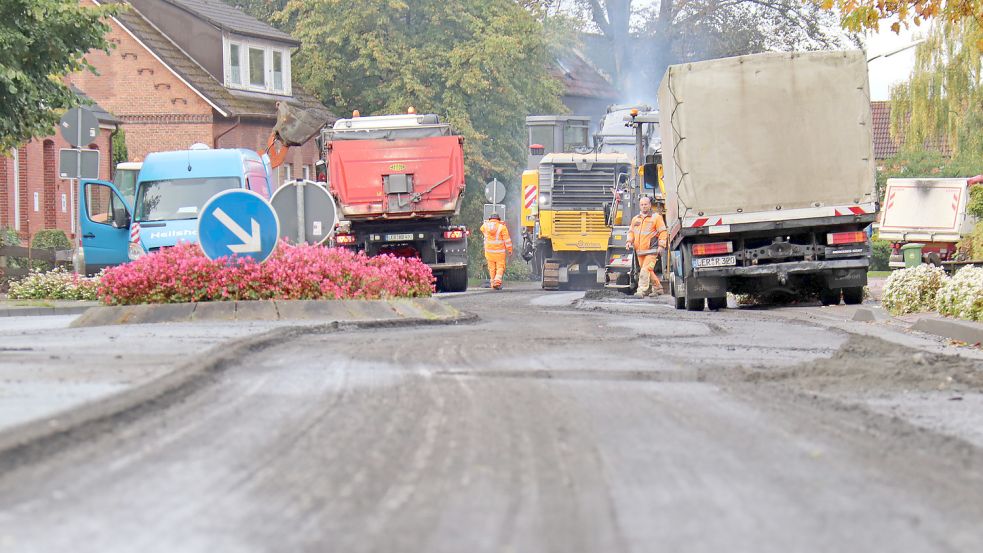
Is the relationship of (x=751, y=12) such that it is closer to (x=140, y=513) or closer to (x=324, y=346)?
(x=324, y=346)

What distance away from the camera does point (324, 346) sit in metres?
11.7

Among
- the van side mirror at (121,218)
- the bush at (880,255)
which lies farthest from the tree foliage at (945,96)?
the van side mirror at (121,218)

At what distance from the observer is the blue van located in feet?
82.5

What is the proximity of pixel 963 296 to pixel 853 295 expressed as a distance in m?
6.00

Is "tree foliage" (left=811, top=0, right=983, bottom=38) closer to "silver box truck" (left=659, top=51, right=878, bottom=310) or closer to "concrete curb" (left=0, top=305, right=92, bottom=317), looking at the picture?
"silver box truck" (left=659, top=51, right=878, bottom=310)

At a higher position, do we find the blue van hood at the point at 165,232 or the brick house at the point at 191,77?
the brick house at the point at 191,77

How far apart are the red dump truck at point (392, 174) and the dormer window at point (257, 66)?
21.4 metres

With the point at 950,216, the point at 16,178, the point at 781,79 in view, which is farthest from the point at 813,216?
the point at 16,178

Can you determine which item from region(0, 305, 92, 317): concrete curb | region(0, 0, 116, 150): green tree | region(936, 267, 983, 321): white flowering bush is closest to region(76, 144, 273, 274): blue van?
region(0, 0, 116, 150): green tree

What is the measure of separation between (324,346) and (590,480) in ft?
20.8

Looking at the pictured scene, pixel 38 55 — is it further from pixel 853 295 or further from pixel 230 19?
pixel 230 19

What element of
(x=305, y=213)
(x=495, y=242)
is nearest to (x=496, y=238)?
(x=495, y=242)

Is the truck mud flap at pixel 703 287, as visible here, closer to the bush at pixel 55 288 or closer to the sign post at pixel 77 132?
the sign post at pixel 77 132

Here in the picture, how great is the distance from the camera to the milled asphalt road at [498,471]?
15.1ft
